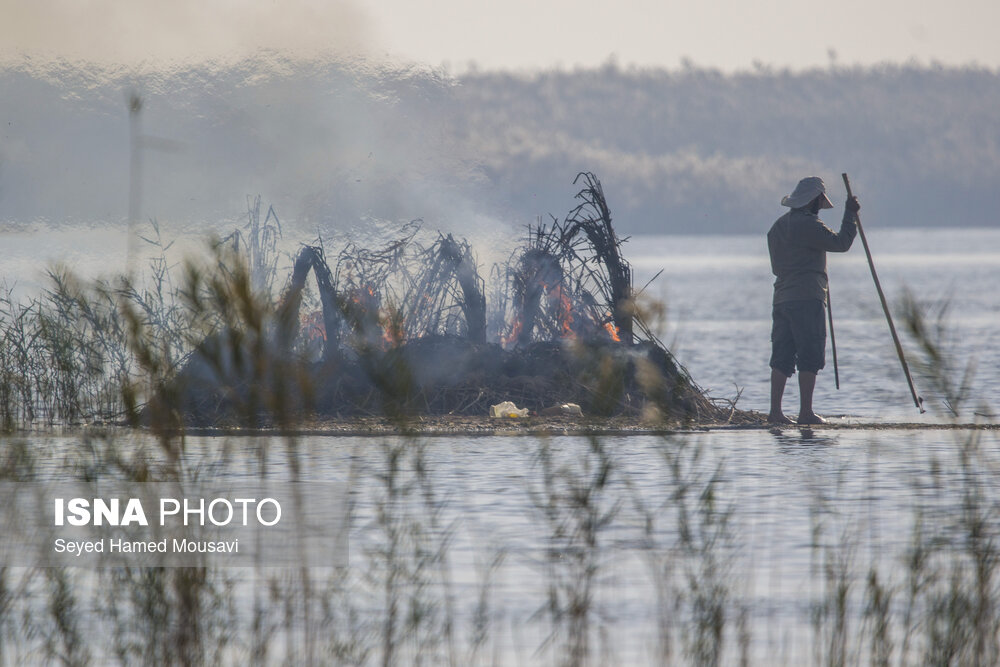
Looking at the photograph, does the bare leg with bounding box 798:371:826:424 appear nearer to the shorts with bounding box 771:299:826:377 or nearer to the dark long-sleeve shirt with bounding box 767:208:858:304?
the shorts with bounding box 771:299:826:377

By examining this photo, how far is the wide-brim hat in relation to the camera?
1364 centimetres

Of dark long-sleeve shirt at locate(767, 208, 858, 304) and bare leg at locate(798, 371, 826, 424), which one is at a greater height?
dark long-sleeve shirt at locate(767, 208, 858, 304)

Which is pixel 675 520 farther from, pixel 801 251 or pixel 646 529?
pixel 801 251

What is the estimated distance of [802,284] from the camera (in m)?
13.8

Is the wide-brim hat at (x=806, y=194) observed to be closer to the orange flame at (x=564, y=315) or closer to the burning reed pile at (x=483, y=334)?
the burning reed pile at (x=483, y=334)

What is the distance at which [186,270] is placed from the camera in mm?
5258

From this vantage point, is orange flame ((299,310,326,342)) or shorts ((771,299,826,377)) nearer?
shorts ((771,299,826,377))

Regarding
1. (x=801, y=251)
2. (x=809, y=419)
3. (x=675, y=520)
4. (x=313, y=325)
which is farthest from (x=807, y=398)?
(x=675, y=520)

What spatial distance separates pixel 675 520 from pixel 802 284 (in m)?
5.22

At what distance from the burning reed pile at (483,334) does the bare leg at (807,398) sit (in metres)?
0.75

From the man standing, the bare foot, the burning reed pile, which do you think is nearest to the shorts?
the man standing

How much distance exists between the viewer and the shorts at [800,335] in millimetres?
13773

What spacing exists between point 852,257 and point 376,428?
291ft

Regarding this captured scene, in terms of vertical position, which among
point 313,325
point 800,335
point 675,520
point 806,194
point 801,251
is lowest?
point 675,520
